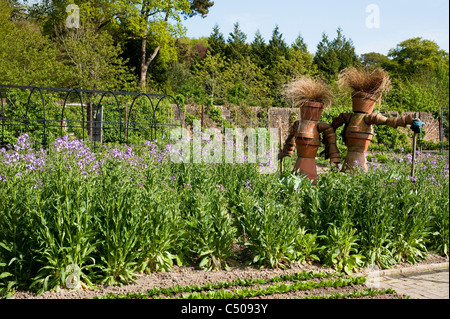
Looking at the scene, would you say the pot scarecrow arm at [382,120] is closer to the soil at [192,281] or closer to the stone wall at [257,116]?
the soil at [192,281]

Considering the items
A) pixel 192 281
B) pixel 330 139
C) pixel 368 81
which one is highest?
pixel 368 81

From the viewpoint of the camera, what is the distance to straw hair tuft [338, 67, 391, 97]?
6.78m

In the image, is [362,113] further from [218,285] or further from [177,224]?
[218,285]

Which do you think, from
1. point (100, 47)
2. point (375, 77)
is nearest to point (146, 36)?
point (100, 47)

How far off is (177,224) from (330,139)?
3.47 meters

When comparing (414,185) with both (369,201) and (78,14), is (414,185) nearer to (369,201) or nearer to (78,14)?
(369,201)

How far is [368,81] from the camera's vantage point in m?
6.82

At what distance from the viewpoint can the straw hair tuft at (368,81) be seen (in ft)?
22.2

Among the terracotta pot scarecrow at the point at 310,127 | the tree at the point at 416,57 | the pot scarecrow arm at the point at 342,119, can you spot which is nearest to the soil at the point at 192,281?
the terracotta pot scarecrow at the point at 310,127

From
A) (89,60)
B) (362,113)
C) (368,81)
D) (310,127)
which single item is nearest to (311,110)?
(310,127)

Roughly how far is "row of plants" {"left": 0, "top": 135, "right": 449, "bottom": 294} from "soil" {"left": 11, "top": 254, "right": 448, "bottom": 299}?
79 mm

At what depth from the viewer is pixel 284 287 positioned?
12.2 ft

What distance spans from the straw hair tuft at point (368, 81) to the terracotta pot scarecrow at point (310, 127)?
37 centimetres

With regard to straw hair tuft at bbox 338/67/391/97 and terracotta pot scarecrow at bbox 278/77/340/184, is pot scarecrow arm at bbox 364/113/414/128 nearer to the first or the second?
straw hair tuft at bbox 338/67/391/97
